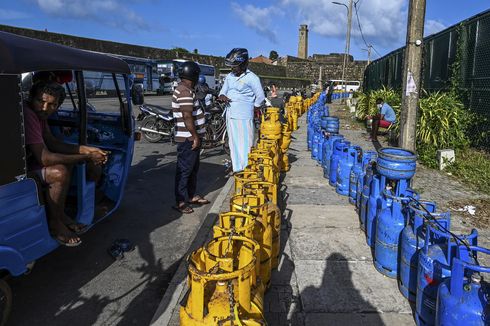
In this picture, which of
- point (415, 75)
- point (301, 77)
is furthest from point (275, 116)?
point (301, 77)

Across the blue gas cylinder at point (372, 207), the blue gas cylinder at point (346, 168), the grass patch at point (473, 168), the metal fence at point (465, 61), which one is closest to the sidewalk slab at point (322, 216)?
the blue gas cylinder at point (346, 168)

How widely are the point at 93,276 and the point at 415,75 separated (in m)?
4.41

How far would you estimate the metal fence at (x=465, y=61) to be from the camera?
8.70 metres

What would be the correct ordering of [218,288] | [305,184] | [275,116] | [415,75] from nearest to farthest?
[218,288]
[415,75]
[305,184]
[275,116]

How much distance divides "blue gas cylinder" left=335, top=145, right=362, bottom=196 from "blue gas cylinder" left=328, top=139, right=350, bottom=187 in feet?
0.38

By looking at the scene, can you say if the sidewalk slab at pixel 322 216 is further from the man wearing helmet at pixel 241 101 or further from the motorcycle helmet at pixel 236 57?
the motorcycle helmet at pixel 236 57

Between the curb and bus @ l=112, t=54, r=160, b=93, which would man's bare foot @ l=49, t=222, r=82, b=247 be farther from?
bus @ l=112, t=54, r=160, b=93

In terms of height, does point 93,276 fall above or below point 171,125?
below

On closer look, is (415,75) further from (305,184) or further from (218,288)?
(218,288)

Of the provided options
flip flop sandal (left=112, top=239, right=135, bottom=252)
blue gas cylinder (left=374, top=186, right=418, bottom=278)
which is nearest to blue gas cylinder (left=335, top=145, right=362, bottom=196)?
blue gas cylinder (left=374, top=186, right=418, bottom=278)

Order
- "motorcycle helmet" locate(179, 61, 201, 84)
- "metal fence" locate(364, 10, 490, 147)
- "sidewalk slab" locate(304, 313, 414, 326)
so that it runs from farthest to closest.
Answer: "metal fence" locate(364, 10, 490, 147) < "motorcycle helmet" locate(179, 61, 201, 84) < "sidewalk slab" locate(304, 313, 414, 326)

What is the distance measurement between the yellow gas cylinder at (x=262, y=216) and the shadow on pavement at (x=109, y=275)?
1.03 meters

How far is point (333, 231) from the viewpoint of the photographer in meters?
4.58

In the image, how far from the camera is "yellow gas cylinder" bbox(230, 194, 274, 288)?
297 cm
